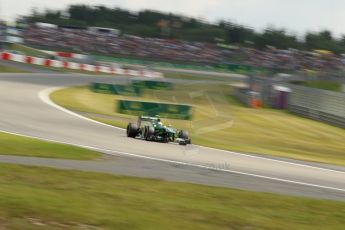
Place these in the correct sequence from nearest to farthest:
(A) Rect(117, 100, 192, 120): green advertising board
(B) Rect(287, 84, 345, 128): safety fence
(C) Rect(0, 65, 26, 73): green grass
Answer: (A) Rect(117, 100, 192, 120): green advertising board
(B) Rect(287, 84, 345, 128): safety fence
(C) Rect(0, 65, 26, 73): green grass

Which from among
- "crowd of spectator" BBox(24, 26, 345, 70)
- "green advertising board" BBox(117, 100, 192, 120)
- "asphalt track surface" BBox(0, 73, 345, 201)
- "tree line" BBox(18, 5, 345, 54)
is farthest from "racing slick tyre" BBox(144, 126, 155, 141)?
"tree line" BBox(18, 5, 345, 54)

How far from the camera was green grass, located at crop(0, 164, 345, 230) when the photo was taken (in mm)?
7387

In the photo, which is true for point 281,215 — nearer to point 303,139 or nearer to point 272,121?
point 303,139

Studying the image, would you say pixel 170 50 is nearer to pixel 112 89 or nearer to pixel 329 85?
pixel 329 85

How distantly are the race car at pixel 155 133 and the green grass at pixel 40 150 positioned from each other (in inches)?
195

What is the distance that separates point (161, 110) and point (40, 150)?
1359cm

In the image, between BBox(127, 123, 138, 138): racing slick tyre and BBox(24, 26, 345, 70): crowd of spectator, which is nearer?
BBox(127, 123, 138, 138): racing slick tyre

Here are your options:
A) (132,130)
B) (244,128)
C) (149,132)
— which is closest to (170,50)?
(244,128)

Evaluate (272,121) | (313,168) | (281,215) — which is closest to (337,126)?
(272,121)

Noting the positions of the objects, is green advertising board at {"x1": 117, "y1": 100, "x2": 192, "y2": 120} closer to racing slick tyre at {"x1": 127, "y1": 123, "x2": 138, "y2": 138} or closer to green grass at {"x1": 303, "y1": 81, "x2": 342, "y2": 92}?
racing slick tyre at {"x1": 127, "y1": 123, "x2": 138, "y2": 138}

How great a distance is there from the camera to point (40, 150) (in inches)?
556

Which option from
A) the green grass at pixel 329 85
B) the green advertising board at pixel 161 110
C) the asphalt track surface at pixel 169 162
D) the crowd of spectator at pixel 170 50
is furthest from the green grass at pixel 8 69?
the crowd of spectator at pixel 170 50

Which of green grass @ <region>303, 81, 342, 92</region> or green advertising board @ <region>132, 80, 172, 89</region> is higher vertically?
green grass @ <region>303, 81, 342, 92</region>

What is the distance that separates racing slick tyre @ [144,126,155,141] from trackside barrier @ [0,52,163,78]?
4167cm
